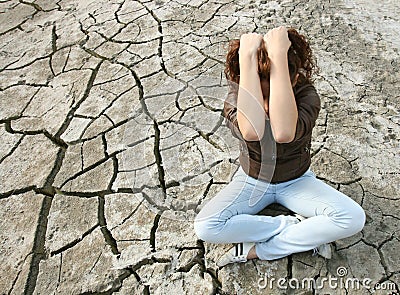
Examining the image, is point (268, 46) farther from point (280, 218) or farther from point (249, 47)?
point (280, 218)

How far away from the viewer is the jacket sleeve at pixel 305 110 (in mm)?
1754

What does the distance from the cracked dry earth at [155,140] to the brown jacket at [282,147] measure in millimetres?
222

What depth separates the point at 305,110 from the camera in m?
1.78

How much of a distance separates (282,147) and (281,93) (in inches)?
8.1

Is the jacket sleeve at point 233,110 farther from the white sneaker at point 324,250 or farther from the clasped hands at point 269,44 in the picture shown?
the white sneaker at point 324,250

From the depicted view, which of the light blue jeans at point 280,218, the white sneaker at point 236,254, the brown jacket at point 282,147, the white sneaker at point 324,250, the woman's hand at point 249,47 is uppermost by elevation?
the woman's hand at point 249,47

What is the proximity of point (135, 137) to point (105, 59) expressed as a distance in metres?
0.72

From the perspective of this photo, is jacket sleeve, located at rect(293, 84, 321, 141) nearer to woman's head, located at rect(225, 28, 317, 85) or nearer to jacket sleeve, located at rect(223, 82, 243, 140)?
woman's head, located at rect(225, 28, 317, 85)

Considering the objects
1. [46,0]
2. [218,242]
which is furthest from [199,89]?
[46,0]

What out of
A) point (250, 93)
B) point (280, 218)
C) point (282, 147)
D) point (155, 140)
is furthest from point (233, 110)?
point (155, 140)

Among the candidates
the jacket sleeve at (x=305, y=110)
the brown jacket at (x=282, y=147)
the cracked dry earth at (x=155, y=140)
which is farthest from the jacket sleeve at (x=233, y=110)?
the cracked dry earth at (x=155, y=140)

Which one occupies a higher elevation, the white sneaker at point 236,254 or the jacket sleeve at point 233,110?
the jacket sleeve at point 233,110

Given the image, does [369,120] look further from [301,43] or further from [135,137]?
[135,137]

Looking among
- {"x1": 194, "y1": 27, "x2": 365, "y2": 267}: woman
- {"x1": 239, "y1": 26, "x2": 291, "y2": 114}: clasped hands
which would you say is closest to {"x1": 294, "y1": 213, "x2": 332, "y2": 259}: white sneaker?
{"x1": 194, "y1": 27, "x2": 365, "y2": 267}: woman
